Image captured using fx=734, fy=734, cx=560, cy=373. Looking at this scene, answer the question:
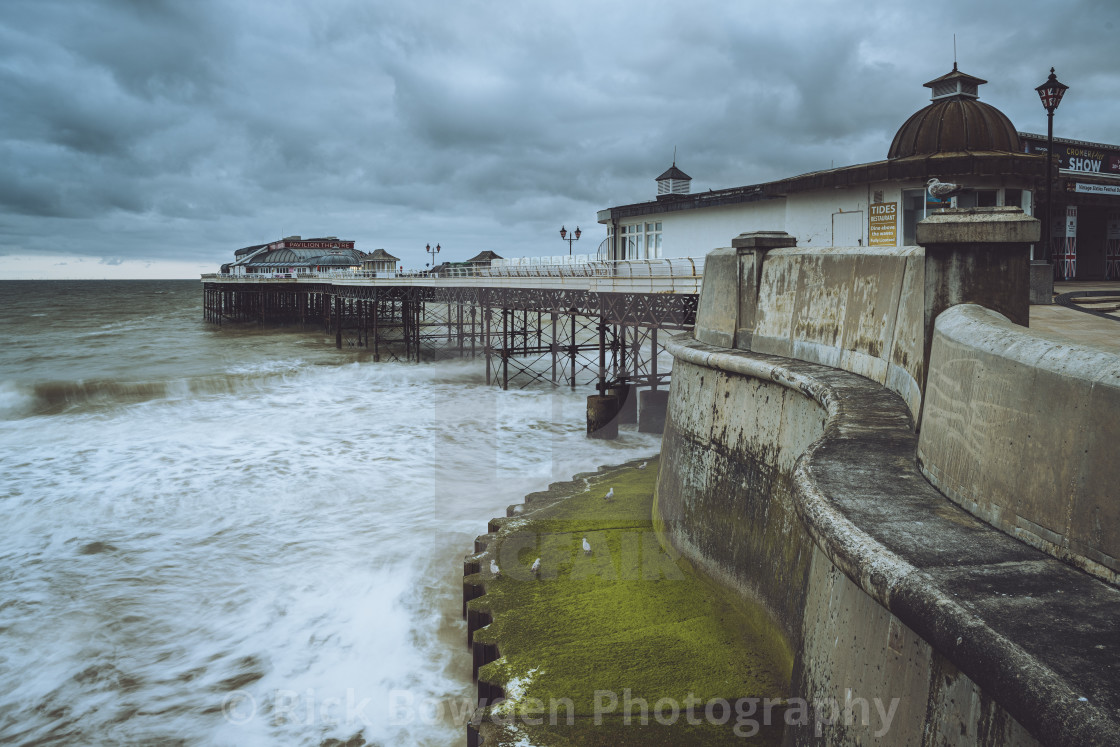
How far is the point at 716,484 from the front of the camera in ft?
25.1

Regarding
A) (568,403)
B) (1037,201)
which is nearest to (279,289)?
(568,403)

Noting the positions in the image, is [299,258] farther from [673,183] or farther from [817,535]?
[817,535]

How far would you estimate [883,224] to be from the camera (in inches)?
559

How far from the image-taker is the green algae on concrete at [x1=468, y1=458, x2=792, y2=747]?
5398 millimetres

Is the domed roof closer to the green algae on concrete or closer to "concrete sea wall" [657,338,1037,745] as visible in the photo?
"concrete sea wall" [657,338,1037,745]

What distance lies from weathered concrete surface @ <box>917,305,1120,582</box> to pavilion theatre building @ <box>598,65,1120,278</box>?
10.2 m

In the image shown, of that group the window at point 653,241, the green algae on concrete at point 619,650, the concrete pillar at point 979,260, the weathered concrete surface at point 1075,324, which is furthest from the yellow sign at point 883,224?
the concrete pillar at point 979,260

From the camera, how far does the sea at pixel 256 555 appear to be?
711cm

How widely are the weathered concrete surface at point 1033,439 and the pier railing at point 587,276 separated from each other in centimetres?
1103

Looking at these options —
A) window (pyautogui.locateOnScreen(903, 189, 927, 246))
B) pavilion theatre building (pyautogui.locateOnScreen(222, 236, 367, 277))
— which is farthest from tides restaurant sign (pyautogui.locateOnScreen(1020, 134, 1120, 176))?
pavilion theatre building (pyautogui.locateOnScreen(222, 236, 367, 277))

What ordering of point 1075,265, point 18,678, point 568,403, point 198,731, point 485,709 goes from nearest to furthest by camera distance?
point 485,709, point 198,731, point 18,678, point 1075,265, point 568,403

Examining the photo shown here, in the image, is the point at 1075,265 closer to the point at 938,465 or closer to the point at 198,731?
the point at 938,465

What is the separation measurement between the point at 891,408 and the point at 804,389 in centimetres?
97

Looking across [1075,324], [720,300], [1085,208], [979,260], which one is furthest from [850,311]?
[1085,208]
